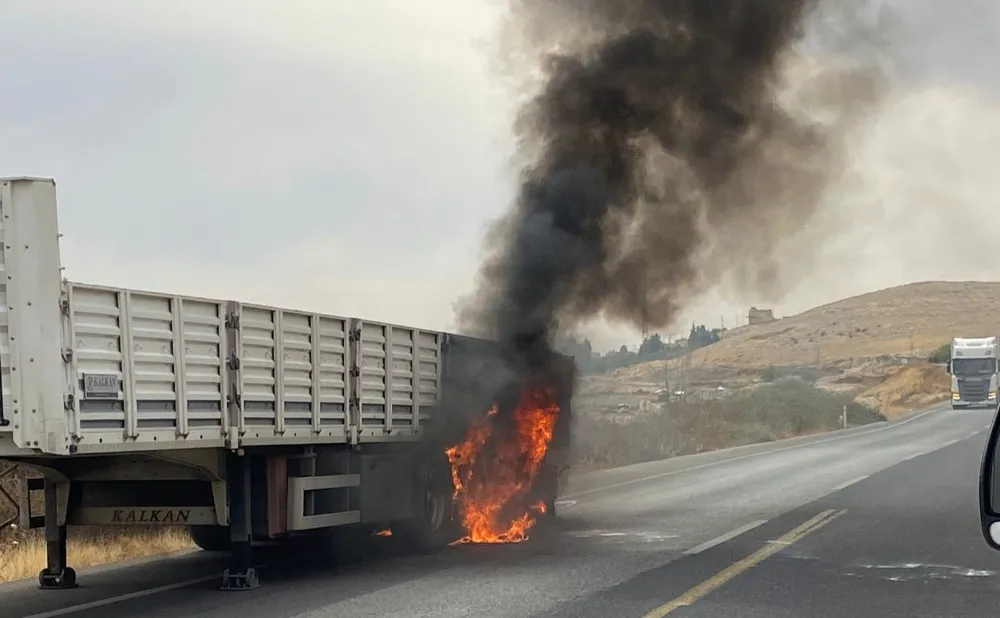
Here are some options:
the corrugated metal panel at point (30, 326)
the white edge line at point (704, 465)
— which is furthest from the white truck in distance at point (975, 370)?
the corrugated metal panel at point (30, 326)

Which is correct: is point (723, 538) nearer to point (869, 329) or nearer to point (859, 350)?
point (859, 350)

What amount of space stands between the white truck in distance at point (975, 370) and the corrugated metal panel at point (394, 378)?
5037 cm

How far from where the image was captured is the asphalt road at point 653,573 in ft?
29.0

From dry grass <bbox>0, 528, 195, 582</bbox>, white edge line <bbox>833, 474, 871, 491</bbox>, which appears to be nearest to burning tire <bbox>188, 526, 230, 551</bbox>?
dry grass <bbox>0, 528, 195, 582</bbox>

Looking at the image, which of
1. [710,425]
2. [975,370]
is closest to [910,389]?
[975,370]

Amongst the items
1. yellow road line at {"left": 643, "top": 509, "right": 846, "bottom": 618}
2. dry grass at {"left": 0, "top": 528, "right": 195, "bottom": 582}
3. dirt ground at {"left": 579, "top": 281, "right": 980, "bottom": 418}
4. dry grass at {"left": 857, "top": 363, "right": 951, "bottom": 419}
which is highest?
dirt ground at {"left": 579, "top": 281, "right": 980, "bottom": 418}

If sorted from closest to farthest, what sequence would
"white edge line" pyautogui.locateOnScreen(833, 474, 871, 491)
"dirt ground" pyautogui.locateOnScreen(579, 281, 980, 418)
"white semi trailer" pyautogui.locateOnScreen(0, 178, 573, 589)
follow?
"white semi trailer" pyautogui.locateOnScreen(0, 178, 573, 589) → "white edge line" pyautogui.locateOnScreen(833, 474, 871, 491) → "dirt ground" pyautogui.locateOnScreen(579, 281, 980, 418)

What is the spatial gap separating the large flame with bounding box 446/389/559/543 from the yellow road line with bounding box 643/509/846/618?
281cm

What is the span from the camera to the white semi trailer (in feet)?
25.1

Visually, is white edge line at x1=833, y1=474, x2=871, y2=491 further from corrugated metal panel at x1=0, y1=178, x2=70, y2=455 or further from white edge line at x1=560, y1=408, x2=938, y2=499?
corrugated metal panel at x1=0, y1=178, x2=70, y2=455

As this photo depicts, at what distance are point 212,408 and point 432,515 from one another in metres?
3.73

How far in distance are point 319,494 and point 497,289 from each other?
5.05 metres

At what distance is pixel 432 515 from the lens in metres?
12.4

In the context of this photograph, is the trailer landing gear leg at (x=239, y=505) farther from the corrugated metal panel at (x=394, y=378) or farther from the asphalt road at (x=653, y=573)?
the corrugated metal panel at (x=394, y=378)
